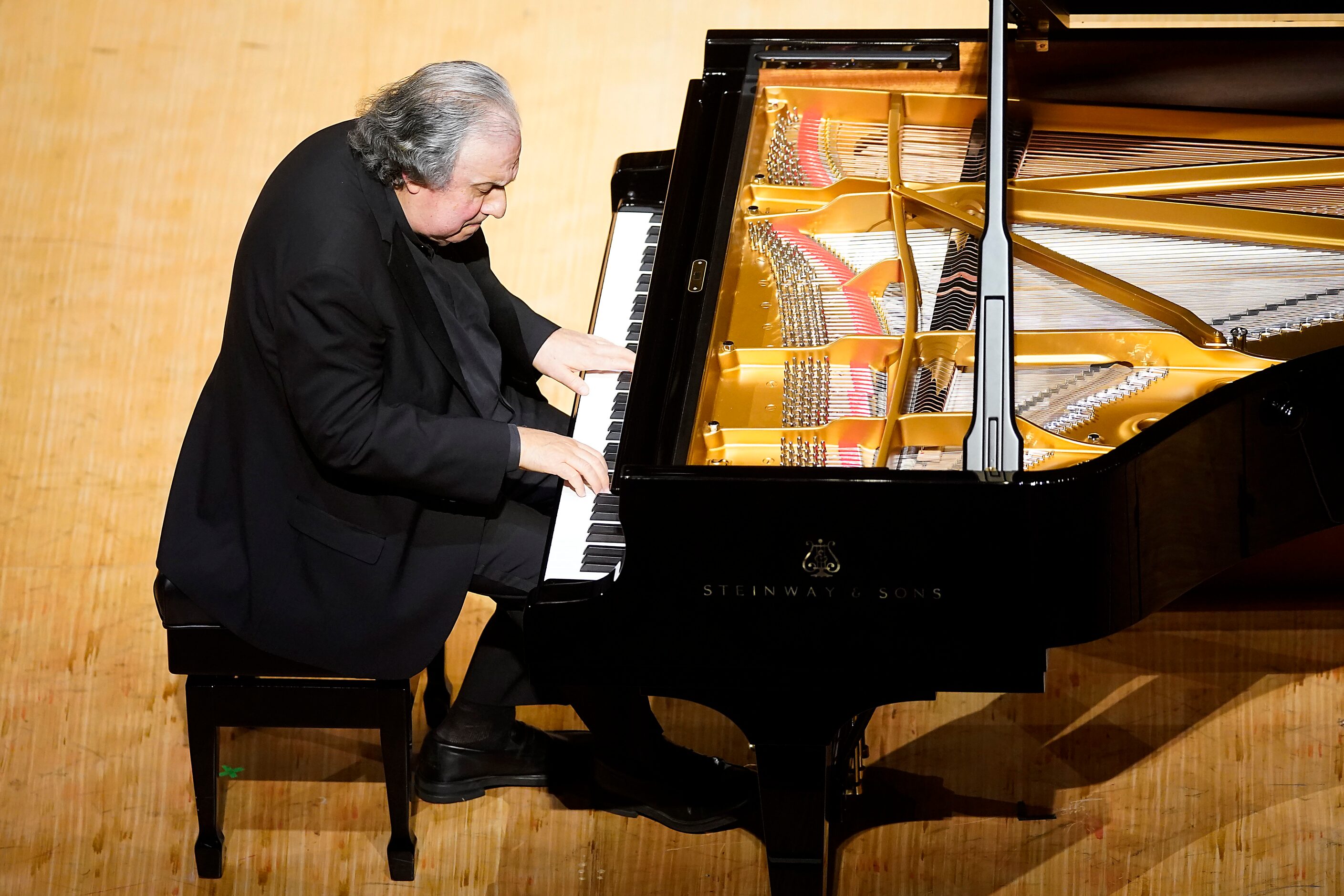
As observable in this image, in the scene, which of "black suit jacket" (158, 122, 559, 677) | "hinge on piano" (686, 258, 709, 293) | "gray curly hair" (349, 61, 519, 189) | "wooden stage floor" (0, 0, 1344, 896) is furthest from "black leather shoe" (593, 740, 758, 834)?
"gray curly hair" (349, 61, 519, 189)

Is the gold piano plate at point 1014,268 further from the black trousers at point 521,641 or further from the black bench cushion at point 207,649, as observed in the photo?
the black bench cushion at point 207,649

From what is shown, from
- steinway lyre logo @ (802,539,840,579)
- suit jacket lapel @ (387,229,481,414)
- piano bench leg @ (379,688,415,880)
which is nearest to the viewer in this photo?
steinway lyre logo @ (802,539,840,579)

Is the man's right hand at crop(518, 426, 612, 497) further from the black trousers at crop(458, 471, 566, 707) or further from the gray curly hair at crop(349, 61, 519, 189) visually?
the gray curly hair at crop(349, 61, 519, 189)

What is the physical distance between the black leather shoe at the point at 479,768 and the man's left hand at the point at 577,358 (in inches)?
28.3

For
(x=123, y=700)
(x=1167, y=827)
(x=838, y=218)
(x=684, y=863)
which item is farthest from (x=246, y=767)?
(x=1167, y=827)

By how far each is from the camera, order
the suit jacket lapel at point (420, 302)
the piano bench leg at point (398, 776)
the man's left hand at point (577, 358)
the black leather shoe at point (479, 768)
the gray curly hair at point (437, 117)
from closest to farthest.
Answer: the gray curly hair at point (437, 117) → the suit jacket lapel at point (420, 302) → the piano bench leg at point (398, 776) → the man's left hand at point (577, 358) → the black leather shoe at point (479, 768)

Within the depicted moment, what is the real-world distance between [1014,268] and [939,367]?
0.95ft

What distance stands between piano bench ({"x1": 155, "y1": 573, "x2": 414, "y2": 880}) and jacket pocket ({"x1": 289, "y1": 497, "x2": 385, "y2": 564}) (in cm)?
21

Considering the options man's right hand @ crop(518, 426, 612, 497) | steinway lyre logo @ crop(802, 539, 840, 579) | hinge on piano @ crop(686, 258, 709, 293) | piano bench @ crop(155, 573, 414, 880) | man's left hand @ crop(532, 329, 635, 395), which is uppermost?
hinge on piano @ crop(686, 258, 709, 293)

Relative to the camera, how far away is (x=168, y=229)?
177 inches

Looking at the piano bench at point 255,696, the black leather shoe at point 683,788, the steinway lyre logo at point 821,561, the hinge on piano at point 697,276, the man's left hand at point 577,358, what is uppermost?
the hinge on piano at point 697,276

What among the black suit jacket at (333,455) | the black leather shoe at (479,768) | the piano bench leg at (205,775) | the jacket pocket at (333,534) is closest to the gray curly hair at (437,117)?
the black suit jacket at (333,455)

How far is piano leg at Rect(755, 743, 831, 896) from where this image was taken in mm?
2219

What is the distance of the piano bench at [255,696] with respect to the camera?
2.49m
